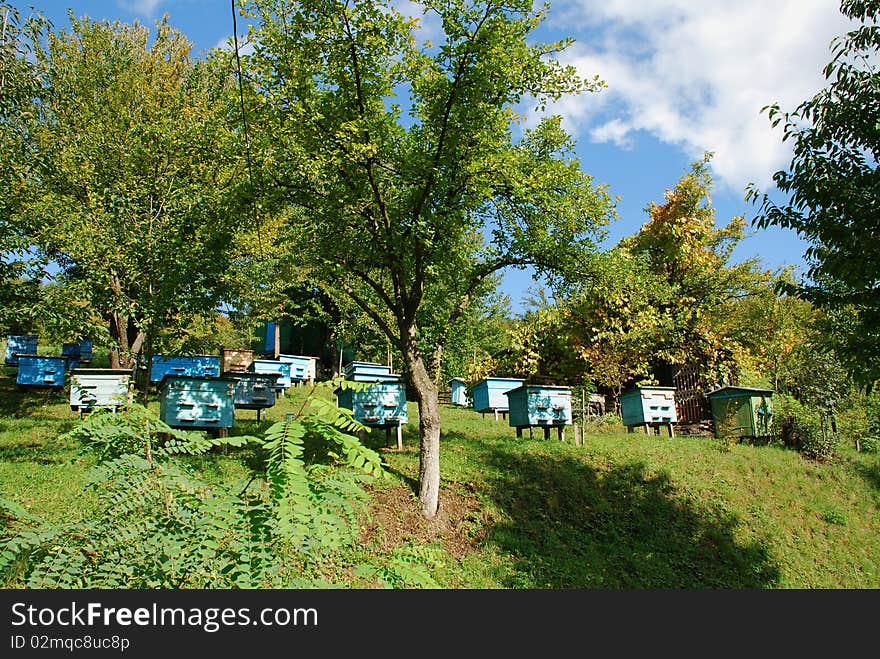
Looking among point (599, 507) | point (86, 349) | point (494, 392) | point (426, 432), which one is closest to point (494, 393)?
point (494, 392)

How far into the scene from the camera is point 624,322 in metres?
17.6

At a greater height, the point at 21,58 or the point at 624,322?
the point at 21,58

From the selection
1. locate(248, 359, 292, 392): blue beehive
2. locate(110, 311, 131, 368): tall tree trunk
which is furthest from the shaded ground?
locate(248, 359, 292, 392): blue beehive

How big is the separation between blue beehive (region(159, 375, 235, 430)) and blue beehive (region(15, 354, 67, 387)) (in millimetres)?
9189

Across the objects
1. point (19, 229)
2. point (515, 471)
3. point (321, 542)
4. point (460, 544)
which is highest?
point (19, 229)

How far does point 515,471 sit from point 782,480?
6011 mm

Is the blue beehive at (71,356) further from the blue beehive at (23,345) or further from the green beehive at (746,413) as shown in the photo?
the green beehive at (746,413)

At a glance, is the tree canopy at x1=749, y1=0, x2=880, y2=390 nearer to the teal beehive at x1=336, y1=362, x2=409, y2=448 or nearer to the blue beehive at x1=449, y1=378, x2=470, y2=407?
the teal beehive at x1=336, y1=362, x2=409, y2=448

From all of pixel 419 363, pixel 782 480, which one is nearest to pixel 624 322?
pixel 782 480

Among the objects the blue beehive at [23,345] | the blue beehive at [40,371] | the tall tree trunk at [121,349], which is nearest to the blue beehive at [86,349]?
the blue beehive at [23,345]

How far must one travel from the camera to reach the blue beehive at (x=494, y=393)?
15641 millimetres

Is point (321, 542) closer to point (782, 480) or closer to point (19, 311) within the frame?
point (19, 311)

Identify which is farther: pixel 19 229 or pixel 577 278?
pixel 577 278

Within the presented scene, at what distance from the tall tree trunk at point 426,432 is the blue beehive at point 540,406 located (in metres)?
3.46
